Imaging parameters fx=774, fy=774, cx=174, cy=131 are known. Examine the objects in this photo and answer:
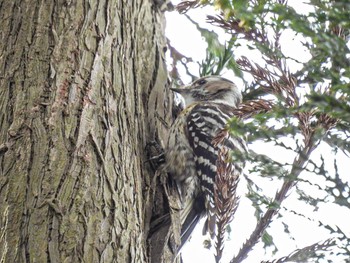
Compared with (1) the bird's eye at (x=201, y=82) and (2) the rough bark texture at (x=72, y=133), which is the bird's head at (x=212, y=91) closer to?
(1) the bird's eye at (x=201, y=82)

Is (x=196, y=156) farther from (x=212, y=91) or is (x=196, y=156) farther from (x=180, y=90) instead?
(x=212, y=91)

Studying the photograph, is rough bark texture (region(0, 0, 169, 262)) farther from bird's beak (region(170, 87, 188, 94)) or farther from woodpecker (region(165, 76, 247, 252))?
bird's beak (region(170, 87, 188, 94))

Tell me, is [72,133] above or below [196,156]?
below

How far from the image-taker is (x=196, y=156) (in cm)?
451

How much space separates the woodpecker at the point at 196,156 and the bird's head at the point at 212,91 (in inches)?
0.6

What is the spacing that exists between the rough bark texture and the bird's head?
1076mm

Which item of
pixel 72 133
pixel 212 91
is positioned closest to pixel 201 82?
pixel 212 91

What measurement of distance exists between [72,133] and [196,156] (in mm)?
1496

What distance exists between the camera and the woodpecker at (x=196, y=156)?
166 inches

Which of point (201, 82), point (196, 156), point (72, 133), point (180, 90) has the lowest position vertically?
point (72, 133)

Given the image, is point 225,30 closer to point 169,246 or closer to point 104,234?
point 104,234

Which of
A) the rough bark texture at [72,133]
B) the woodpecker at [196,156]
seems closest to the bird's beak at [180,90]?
the woodpecker at [196,156]

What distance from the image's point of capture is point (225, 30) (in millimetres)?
2754

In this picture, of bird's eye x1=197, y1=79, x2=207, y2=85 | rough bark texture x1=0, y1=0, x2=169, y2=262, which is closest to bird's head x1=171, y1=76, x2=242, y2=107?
bird's eye x1=197, y1=79, x2=207, y2=85
